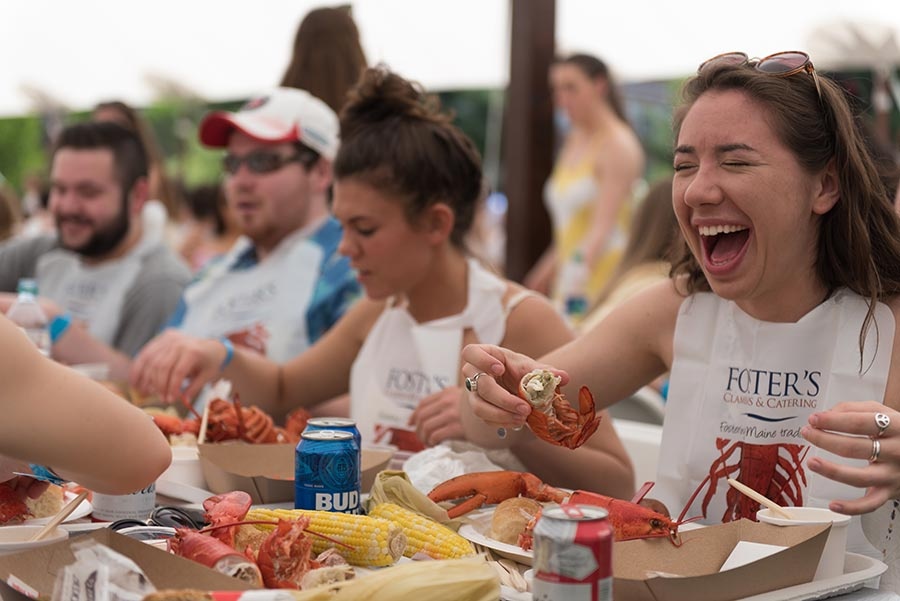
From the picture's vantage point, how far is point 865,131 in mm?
2057

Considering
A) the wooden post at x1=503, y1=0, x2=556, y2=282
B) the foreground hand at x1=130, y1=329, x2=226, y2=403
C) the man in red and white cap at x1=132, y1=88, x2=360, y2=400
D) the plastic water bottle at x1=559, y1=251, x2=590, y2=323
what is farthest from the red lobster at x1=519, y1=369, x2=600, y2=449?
the wooden post at x1=503, y1=0, x2=556, y2=282

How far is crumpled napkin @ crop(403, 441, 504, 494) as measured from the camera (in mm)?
1932

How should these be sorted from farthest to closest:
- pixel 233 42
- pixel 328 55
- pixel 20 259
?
pixel 233 42 < pixel 20 259 < pixel 328 55

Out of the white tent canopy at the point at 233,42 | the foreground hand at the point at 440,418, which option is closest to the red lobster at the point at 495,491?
the foreground hand at the point at 440,418

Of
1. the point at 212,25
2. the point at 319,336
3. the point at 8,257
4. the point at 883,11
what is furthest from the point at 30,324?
the point at 212,25

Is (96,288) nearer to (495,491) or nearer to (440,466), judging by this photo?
(440,466)

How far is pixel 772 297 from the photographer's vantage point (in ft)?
6.68

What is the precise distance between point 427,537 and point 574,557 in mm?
473

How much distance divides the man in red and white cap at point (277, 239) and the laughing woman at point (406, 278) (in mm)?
652

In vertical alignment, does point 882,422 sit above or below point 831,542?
above

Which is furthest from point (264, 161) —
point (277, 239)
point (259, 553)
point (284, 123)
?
point (259, 553)

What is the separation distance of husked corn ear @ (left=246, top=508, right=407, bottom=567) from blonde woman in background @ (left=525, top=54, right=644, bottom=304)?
198 inches

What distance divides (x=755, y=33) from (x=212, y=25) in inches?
270

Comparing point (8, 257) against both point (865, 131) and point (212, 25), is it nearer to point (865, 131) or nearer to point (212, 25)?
point (865, 131)
